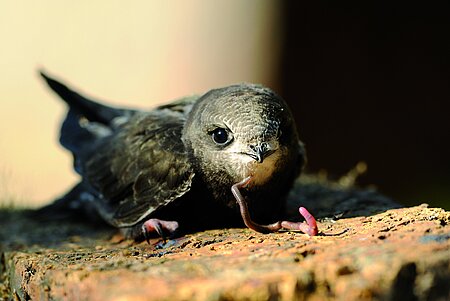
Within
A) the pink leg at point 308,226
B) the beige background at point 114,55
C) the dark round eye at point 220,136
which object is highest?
the dark round eye at point 220,136

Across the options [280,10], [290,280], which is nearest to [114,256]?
[290,280]

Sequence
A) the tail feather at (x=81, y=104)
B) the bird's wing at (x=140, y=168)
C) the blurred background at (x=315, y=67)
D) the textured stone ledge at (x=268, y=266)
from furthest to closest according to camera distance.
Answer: the blurred background at (x=315, y=67) < the tail feather at (x=81, y=104) < the bird's wing at (x=140, y=168) < the textured stone ledge at (x=268, y=266)

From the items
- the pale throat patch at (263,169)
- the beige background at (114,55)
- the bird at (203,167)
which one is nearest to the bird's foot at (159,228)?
the bird at (203,167)

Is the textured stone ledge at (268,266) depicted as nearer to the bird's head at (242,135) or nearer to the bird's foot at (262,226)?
the bird's foot at (262,226)

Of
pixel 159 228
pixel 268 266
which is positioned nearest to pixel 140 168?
pixel 159 228

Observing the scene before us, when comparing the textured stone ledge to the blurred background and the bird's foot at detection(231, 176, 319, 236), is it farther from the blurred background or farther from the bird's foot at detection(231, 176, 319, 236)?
the blurred background

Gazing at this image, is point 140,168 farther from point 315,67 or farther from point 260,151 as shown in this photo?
point 315,67
